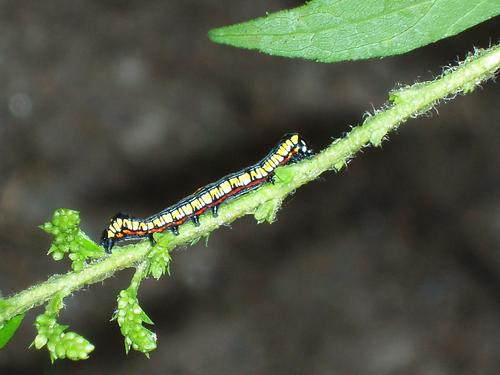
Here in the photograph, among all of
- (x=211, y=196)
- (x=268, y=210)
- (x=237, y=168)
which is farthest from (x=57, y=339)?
(x=237, y=168)

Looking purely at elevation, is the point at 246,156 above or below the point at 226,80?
below

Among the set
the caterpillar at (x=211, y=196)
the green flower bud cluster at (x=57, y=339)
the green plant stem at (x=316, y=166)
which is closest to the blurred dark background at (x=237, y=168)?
the caterpillar at (x=211, y=196)

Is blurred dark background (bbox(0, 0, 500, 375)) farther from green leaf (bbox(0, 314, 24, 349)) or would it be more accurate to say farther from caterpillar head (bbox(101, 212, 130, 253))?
green leaf (bbox(0, 314, 24, 349))

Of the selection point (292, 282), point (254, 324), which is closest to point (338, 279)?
point (292, 282)

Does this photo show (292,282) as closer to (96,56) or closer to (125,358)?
(125,358)

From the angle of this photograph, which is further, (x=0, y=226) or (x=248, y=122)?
(x=248, y=122)

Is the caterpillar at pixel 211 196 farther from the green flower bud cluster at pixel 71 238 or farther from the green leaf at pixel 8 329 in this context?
the green leaf at pixel 8 329
